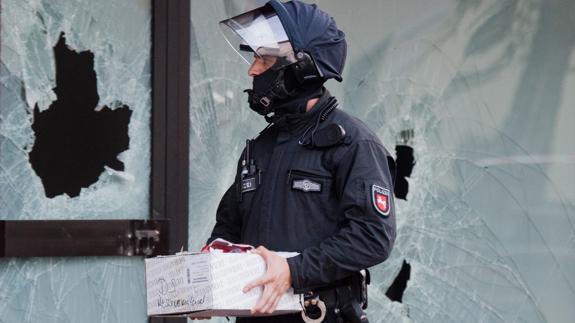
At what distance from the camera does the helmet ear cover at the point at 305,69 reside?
2916 mm

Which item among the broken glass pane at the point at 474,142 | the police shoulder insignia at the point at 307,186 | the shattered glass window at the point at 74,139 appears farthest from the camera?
the broken glass pane at the point at 474,142

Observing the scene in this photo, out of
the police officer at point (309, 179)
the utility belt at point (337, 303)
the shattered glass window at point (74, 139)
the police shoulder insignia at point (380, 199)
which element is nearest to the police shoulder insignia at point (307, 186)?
the police officer at point (309, 179)

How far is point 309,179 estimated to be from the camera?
9.45 feet

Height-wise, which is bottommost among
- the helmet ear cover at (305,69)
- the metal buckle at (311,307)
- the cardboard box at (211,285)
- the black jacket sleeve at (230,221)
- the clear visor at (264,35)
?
the metal buckle at (311,307)

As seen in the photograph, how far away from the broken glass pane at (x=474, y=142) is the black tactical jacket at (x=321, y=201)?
2.09 metres

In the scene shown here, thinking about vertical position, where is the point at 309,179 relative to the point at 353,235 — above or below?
above

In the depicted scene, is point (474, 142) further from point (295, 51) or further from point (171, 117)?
point (295, 51)

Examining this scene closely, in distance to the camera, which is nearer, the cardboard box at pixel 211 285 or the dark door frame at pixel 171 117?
the cardboard box at pixel 211 285

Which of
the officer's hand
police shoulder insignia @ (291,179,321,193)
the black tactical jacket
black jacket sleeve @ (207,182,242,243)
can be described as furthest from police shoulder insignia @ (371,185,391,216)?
black jacket sleeve @ (207,182,242,243)

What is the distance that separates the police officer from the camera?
2.78m

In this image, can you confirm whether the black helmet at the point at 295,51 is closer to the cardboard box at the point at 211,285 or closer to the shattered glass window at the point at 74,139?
the cardboard box at the point at 211,285

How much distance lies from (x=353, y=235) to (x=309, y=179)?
8.0 inches

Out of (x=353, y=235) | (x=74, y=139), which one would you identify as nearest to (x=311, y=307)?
(x=353, y=235)

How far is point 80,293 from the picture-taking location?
14.5 feet
